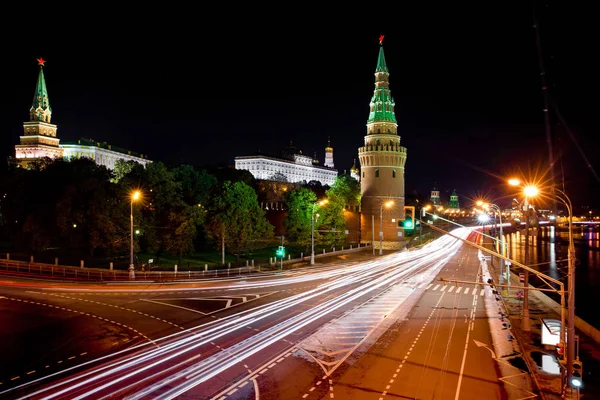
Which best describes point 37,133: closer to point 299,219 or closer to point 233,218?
point 299,219

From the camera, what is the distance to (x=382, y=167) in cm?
8225

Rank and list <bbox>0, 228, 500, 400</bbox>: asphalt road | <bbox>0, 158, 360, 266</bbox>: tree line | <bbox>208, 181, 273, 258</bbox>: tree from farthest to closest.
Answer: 1. <bbox>208, 181, 273, 258</bbox>: tree
2. <bbox>0, 158, 360, 266</bbox>: tree line
3. <bbox>0, 228, 500, 400</bbox>: asphalt road

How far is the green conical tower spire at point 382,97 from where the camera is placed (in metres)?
82.8

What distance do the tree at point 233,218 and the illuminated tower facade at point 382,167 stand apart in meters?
31.6

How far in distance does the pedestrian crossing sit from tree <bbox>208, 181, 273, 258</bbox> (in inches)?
854

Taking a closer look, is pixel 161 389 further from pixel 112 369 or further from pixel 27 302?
pixel 27 302

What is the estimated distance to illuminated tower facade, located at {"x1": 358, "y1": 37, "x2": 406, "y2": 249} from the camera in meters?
82.0

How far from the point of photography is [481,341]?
899 inches

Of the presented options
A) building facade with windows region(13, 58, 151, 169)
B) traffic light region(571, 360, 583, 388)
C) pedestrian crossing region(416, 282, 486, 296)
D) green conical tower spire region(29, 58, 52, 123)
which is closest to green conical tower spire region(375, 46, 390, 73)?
pedestrian crossing region(416, 282, 486, 296)

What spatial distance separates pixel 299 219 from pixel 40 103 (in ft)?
336

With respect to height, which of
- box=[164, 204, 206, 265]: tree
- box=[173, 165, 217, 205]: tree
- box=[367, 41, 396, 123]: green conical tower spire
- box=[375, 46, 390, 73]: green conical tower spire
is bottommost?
box=[164, 204, 206, 265]: tree

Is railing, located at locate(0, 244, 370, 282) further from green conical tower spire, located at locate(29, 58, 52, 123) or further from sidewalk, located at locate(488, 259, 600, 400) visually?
green conical tower spire, located at locate(29, 58, 52, 123)

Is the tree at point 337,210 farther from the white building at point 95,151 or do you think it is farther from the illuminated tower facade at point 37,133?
the white building at point 95,151

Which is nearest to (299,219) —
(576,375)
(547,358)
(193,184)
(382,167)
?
(193,184)
